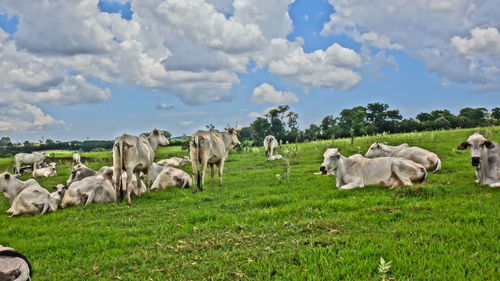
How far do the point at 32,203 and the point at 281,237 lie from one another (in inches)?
334

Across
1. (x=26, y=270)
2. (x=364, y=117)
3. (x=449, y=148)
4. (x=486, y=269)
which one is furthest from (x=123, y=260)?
(x=364, y=117)

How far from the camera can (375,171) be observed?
11859mm

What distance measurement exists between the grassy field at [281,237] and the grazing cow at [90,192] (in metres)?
0.71

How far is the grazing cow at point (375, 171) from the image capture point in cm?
1159

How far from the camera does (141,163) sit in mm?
13727

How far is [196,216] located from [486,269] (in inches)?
245

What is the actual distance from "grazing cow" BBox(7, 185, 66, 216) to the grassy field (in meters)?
0.41

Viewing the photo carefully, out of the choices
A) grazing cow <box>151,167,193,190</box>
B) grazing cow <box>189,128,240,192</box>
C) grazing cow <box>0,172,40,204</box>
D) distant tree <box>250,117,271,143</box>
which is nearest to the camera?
grazing cow <box>0,172,40,204</box>

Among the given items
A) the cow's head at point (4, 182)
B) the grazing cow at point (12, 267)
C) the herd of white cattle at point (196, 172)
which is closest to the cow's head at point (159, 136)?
the herd of white cattle at point (196, 172)

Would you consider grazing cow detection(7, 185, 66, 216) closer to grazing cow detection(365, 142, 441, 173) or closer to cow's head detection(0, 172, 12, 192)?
cow's head detection(0, 172, 12, 192)

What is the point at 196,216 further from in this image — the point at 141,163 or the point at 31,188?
the point at 31,188

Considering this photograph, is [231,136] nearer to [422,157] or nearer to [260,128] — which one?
[422,157]

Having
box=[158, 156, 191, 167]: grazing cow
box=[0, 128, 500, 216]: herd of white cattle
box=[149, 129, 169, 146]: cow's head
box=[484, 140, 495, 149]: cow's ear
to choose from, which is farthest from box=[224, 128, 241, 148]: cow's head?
box=[484, 140, 495, 149]: cow's ear

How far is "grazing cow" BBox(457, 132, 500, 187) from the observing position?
11.1 metres
